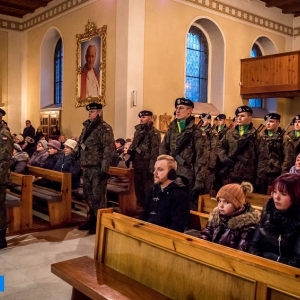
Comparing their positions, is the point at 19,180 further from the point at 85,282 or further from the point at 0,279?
the point at 85,282

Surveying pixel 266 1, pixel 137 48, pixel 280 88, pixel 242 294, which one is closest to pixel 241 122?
pixel 242 294

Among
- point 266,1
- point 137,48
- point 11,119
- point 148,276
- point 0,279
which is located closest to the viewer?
point 148,276

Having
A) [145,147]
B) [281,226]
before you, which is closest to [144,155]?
[145,147]

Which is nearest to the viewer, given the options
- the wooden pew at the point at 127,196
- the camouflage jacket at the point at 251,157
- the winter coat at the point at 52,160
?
the camouflage jacket at the point at 251,157

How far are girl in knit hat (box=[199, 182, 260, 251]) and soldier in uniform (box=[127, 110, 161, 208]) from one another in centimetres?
358

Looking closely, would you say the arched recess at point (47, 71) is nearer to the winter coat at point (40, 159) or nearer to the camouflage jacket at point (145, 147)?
the winter coat at point (40, 159)

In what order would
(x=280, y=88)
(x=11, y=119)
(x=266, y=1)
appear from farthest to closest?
(x=11, y=119), (x=266, y=1), (x=280, y=88)

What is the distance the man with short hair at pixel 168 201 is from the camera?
331 cm

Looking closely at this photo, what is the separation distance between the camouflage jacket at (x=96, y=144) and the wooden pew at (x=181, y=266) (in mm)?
2481

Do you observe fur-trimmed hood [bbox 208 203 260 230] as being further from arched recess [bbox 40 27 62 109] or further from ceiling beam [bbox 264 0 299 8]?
ceiling beam [bbox 264 0 299 8]

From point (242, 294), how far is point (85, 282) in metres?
1.13

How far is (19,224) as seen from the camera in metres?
5.59

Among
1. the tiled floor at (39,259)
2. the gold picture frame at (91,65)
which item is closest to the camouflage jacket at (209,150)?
the tiled floor at (39,259)

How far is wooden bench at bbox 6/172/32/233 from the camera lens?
216 inches
